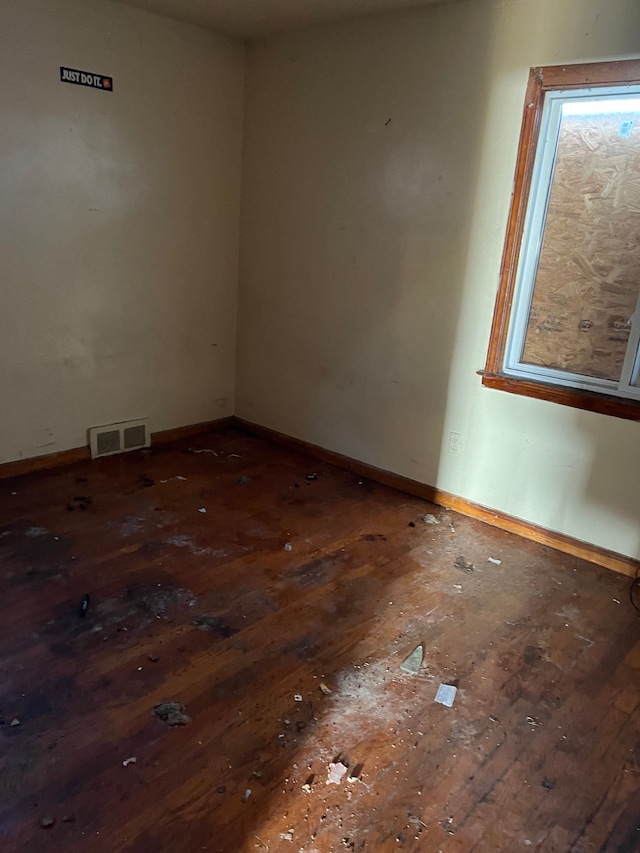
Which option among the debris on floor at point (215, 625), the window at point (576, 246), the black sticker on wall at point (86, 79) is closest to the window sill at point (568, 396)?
the window at point (576, 246)

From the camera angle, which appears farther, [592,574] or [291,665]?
[592,574]

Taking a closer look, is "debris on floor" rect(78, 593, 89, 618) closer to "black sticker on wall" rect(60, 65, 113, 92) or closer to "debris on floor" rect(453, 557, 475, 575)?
"debris on floor" rect(453, 557, 475, 575)

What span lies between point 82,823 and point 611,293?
277cm

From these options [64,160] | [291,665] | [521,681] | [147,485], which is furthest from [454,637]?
[64,160]

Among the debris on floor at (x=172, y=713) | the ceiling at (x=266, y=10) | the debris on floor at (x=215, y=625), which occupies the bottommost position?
the debris on floor at (x=172, y=713)

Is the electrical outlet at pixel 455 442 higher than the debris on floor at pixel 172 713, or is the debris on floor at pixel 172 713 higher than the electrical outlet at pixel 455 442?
the electrical outlet at pixel 455 442

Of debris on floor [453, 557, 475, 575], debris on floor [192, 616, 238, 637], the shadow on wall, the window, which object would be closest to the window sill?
the window

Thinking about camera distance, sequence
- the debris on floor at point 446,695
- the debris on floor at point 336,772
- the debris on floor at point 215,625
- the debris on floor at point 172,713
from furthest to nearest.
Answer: the debris on floor at point 215,625
the debris on floor at point 446,695
the debris on floor at point 172,713
the debris on floor at point 336,772

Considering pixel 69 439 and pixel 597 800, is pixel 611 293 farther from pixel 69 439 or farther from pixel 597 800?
pixel 69 439

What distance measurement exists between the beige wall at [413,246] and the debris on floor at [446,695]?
1.26 meters

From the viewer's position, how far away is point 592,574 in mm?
2830

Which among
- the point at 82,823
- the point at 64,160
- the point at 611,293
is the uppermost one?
the point at 64,160

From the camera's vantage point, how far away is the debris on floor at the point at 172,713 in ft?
6.12

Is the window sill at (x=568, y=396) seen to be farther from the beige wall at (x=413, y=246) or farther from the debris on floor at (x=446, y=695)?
the debris on floor at (x=446, y=695)
